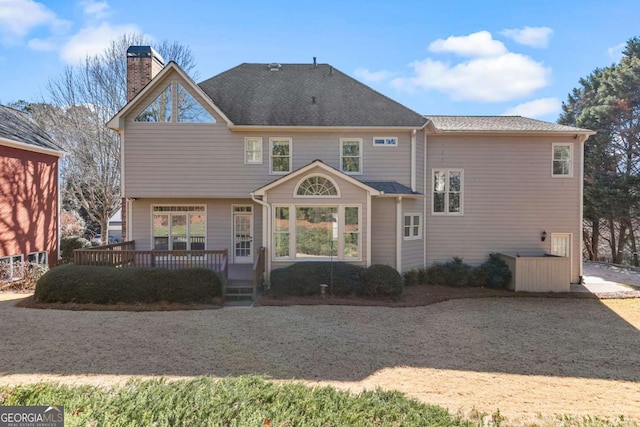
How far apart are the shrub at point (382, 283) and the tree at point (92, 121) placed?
17738 millimetres

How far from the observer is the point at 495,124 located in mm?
14344

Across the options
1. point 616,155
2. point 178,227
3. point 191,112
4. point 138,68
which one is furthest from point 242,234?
point 616,155

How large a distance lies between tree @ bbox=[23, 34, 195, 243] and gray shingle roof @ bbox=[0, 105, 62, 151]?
3417 millimetres

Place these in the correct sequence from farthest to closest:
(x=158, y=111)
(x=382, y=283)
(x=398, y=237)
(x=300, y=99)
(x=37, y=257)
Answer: (x=37, y=257) < (x=300, y=99) < (x=158, y=111) < (x=398, y=237) < (x=382, y=283)

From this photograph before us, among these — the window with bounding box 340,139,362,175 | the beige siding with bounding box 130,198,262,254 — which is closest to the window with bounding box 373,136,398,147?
the window with bounding box 340,139,362,175

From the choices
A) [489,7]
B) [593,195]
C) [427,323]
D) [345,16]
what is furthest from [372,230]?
[593,195]

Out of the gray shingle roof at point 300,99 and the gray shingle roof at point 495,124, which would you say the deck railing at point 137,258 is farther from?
the gray shingle roof at point 495,124

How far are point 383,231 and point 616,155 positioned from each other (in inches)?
764

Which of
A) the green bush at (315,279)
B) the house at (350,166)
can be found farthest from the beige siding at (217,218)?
the green bush at (315,279)

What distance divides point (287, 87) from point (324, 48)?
3.24 m

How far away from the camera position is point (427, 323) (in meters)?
8.69

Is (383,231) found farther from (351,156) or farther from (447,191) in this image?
(447,191)

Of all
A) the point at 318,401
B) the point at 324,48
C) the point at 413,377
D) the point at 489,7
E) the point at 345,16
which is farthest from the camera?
the point at 324,48

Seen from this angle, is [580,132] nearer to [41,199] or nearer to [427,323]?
[427,323]
